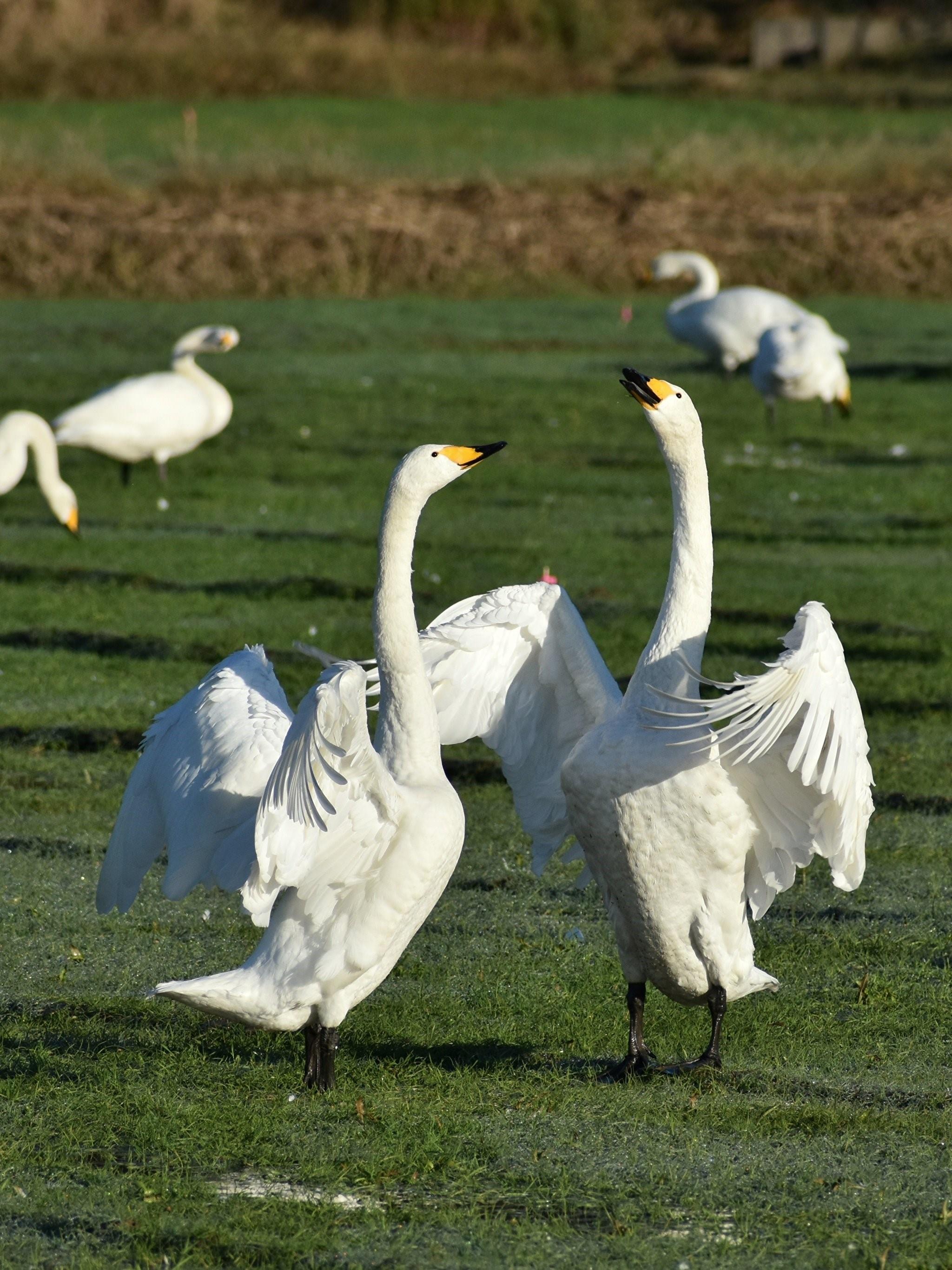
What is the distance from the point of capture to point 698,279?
22.7m

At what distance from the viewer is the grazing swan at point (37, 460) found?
488 inches

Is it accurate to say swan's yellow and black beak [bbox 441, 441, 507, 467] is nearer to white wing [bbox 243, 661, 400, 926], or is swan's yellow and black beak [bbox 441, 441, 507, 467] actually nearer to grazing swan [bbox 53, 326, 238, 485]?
white wing [bbox 243, 661, 400, 926]

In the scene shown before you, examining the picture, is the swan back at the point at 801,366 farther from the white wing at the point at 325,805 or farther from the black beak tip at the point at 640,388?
the white wing at the point at 325,805

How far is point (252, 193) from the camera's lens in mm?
26719

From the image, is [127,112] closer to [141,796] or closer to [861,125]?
[861,125]

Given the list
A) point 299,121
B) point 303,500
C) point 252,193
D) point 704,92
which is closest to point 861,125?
point 704,92

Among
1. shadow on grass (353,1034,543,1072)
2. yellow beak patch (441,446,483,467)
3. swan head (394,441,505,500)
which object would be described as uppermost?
yellow beak patch (441,446,483,467)

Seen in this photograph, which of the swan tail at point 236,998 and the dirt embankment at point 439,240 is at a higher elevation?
the swan tail at point 236,998

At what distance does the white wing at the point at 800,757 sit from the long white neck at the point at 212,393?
10.1 metres

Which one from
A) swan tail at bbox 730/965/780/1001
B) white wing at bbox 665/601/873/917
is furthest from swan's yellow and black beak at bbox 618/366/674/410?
swan tail at bbox 730/965/780/1001

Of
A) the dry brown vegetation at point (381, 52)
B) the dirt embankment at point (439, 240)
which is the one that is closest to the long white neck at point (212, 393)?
the dirt embankment at point (439, 240)

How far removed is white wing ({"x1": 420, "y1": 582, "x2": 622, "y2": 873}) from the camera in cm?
529

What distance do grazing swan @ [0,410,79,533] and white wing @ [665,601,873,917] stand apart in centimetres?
823

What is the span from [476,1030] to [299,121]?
3574 cm
